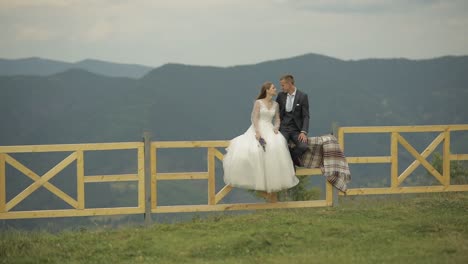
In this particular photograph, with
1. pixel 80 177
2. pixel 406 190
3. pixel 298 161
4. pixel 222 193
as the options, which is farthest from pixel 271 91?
pixel 80 177

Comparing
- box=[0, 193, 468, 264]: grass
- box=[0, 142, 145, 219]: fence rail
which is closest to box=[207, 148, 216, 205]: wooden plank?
box=[0, 193, 468, 264]: grass

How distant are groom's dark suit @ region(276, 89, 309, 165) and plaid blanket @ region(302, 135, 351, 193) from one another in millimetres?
218

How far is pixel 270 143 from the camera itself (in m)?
11.5

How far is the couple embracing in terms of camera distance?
449 inches

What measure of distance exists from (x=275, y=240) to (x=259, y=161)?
2231 mm

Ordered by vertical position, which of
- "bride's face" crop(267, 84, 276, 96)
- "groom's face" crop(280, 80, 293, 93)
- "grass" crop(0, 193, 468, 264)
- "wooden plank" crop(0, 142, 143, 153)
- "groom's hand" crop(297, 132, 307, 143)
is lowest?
"grass" crop(0, 193, 468, 264)

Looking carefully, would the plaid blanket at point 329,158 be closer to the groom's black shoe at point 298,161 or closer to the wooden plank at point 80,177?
the groom's black shoe at point 298,161

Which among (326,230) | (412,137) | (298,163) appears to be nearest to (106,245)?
(326,230)

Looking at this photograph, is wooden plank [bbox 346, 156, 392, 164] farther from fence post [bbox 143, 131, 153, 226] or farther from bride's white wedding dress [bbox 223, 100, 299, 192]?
fence post [bbox 143, 131, 153, 226]

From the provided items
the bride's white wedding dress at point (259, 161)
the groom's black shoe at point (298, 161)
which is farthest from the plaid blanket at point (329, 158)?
the bride's white wedding dress at point (259, 161)

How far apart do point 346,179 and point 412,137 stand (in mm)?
138297

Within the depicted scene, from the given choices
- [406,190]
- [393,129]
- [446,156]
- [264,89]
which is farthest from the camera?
[446,156]

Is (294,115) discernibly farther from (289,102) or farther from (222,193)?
(222,193)

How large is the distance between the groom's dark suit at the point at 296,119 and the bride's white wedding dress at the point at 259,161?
20 cm
